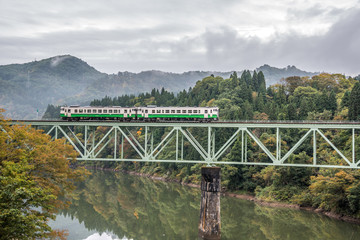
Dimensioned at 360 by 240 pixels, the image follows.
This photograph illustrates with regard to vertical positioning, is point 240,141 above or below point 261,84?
below

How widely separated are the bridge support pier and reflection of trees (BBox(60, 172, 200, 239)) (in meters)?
2.46

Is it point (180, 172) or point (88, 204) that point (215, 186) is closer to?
point (88, 204)

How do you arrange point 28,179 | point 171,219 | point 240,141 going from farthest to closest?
point 240,141, point 171,219, point 28,179

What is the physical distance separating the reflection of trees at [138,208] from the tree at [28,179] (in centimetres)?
1463

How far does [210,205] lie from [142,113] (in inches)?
572

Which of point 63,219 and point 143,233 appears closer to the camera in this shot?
point 143,233

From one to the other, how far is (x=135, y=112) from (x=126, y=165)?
190 ft

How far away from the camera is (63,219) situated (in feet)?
185

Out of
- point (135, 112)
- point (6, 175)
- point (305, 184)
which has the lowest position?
point (305, 184)

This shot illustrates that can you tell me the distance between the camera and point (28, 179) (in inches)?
1228

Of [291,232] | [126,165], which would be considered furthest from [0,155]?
[126,165]

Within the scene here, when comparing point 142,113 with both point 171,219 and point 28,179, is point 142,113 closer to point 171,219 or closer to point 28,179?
point 171,219

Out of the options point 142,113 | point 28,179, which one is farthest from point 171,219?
point 28,179

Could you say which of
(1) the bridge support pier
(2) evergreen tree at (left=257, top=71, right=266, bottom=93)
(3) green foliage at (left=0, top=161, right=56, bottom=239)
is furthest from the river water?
(2) evergreen tree at (left=257, top=71, right=266, bottom=93)
